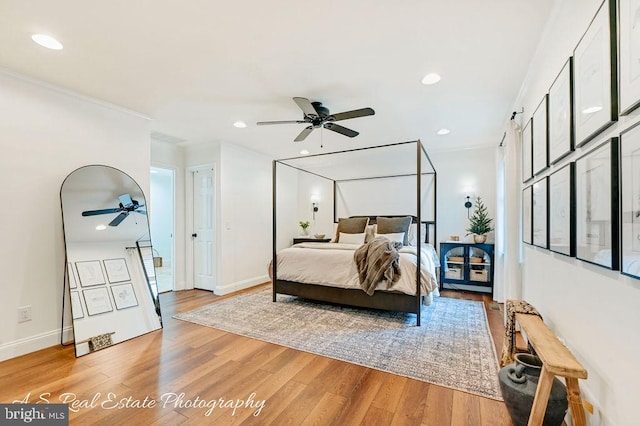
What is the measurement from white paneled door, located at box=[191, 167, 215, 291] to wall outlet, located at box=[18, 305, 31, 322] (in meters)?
2.35

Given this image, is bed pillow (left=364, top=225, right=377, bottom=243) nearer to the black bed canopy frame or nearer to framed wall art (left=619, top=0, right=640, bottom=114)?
the black bed canopy frame

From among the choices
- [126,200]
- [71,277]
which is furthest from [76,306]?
[126,200]

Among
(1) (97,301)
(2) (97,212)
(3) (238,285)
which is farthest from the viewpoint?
(3) (238,285)

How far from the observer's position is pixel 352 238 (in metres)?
5.18

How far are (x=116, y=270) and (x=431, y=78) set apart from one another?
3761 millimetres

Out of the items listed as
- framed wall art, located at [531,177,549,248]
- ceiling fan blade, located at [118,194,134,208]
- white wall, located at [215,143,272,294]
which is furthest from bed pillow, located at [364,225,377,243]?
ceiling fan blade, located at [118,194,134,208]

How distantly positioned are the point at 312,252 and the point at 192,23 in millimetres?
2779

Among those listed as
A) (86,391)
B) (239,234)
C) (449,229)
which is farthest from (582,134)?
(239,234)

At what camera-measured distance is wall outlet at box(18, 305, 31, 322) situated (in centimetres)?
253

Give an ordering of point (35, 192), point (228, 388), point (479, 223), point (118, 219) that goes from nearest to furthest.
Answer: point (228, 388) → point (35, 192) → point (118, 219) → point (479, 223)

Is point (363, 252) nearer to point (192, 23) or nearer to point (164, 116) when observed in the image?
point (192, 23)

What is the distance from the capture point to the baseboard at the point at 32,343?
7.99 ft

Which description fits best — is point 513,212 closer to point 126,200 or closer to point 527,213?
point 527,213

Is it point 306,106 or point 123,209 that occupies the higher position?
point 306,106
